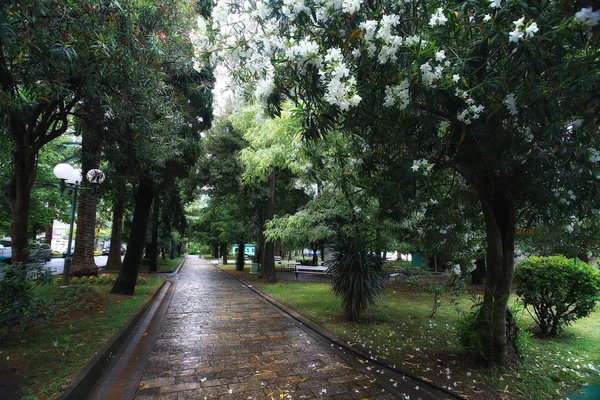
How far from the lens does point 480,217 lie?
20.5ft

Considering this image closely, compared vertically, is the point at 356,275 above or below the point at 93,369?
above

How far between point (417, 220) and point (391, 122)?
14.9 feet

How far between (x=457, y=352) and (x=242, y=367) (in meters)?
3.32

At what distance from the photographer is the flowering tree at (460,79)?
8.53 ft

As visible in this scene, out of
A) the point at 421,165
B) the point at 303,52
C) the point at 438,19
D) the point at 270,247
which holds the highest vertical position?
the point at 438,19

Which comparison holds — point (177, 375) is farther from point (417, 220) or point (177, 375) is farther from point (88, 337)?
point (417, 220)

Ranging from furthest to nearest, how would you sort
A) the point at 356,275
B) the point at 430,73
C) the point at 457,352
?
the point at 356,275, the point at 457,352, the point at 430,73

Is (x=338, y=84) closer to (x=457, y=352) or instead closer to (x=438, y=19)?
(x=438, y=19)

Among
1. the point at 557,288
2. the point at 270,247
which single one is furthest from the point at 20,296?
the point at 270,247

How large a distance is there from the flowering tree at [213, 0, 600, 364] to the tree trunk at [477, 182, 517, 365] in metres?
0.49

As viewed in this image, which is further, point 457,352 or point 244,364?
point 457,352

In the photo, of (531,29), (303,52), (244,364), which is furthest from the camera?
(244,364)

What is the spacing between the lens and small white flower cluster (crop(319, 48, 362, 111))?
294 cm

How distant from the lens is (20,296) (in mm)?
4672
